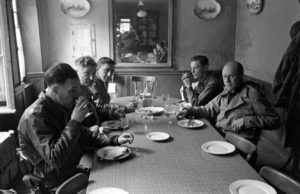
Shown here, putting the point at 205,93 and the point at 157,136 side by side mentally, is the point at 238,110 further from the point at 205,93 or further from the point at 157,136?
the point at 157,136

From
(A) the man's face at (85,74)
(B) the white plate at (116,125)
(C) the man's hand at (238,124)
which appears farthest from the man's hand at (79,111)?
(C) the man's hand at (238,124)

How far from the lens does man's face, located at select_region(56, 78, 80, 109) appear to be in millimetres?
1775

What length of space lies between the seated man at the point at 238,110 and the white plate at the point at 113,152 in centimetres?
90

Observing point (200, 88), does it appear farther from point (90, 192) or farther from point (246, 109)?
point (90, 192)

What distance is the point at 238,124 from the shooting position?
2.46 metres

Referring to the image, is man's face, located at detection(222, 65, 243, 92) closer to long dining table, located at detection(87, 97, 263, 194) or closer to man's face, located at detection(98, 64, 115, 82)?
long dining table, located at detection(87, 97, 263, 194)

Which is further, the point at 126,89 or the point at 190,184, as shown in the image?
the point at 126,89

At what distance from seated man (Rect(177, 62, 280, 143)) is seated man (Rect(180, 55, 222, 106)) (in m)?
0.35

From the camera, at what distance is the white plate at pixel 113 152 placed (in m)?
1.80

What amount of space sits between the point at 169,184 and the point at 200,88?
2.14 meters

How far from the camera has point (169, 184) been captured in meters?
1.50

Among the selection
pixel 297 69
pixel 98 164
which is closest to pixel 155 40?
pixel 297 69

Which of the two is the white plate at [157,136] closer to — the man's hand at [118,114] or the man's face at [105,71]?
the man's hand at [118,114]

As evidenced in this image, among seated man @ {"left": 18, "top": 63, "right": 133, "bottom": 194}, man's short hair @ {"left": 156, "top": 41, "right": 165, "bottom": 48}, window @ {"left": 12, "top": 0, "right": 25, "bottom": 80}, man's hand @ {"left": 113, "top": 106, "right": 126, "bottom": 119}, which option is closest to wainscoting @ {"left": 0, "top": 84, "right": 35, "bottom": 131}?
window @ {"left": 12, "top": 0, "right": 25, "bottom": 80}
